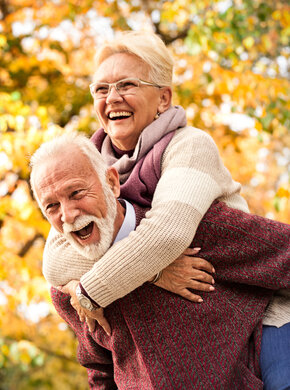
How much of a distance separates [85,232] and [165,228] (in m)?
0.30

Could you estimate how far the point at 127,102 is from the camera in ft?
6.17

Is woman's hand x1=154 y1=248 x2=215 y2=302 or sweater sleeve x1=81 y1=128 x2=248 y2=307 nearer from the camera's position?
sweater sleeve x1=81 y1=128 x2=248 y2=307

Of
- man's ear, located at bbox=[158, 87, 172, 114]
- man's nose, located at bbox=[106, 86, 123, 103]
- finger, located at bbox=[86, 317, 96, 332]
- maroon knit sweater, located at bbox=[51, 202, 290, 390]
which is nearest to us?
maroon knit sweater, located at bbox=[51, 202, 290, 390]

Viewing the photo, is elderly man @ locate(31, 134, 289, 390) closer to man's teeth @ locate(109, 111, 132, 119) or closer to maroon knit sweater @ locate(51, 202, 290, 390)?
maroon knit sweater @ locate(51, 202, 290, 390)

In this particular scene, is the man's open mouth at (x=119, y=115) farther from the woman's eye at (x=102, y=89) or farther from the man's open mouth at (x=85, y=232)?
the man's open mouth at (x=85, y=232)

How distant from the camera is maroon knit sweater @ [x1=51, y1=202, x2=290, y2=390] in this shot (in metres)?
1.60

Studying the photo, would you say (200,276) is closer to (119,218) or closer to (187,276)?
(187,276)

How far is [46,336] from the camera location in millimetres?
8867

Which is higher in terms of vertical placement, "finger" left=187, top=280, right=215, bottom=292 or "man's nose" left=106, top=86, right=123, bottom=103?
"man's nose" left=106, top=86, right=123, bottom=103

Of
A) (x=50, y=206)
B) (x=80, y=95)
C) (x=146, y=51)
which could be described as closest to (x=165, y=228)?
(x=50, y=206)

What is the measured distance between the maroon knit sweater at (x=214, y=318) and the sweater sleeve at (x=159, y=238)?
5.3 inches

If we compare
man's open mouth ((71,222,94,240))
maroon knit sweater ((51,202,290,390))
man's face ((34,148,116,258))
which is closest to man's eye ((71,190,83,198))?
man's face ((34,148,116,258))

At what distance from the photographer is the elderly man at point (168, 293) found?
1.58 metres

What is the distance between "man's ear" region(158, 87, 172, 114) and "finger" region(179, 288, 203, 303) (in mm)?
763
